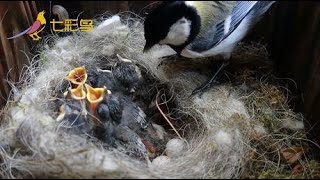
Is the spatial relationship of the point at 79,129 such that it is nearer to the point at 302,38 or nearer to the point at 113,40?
the point at 113,40

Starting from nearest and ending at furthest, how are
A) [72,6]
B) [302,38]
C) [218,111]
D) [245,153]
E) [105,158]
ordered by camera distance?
[105,158]
[245,153]
[218,111]
[302,38]
[72,6]

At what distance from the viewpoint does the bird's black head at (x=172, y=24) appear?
1.34m

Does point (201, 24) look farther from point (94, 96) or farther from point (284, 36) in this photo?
point (284, 36)

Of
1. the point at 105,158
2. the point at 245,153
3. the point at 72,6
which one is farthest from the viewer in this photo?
the point at 72,6

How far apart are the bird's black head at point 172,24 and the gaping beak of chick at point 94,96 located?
200 millimetres

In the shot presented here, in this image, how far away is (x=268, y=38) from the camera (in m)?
1.88

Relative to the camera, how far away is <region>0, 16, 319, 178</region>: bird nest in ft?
4.03

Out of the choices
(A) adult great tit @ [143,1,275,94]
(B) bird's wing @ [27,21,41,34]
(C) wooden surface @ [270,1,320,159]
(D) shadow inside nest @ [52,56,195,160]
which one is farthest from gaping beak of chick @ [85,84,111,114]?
(C) wooden surface @ [270,1,320,159]

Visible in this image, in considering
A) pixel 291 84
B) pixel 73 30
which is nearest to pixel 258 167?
pixel 291 84

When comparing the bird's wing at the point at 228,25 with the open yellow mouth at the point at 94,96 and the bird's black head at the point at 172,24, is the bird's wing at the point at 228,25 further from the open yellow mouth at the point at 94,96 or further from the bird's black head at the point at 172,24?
the open yellow mouth at the point at 94,96

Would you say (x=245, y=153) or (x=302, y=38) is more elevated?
(x=302, y=38)

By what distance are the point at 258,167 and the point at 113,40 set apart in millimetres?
740

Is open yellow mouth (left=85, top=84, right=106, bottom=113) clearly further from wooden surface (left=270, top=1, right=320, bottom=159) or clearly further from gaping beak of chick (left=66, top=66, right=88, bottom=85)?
wooden surface (left=270, top=1, right=320, bottom=159)

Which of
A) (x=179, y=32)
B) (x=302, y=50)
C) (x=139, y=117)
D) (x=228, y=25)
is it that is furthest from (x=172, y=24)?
(x=302, y=50)
